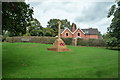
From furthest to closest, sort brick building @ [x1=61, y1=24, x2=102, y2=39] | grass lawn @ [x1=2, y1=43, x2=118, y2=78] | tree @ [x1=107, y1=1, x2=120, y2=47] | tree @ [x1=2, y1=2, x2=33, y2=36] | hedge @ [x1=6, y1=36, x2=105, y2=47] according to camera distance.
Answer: brick building @ [x1=61, y1=24, x2=102, y2=39]
hedge @ [x1=6, y1=36, x2=105, y2=47]
tree @ [x1=107, y1=1, x2=120, y2=47]
tree @ [x1=2, y1=2, x2=33, y2=36]
grass lawn @ [x1=2, y1=43, x2=118, y2=78]

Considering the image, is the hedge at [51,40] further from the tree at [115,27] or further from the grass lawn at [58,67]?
the grass lawn at [58,67]

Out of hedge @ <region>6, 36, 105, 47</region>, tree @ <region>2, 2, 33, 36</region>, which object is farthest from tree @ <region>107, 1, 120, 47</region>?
tree @ <region>2, 2, 33, 36</region>

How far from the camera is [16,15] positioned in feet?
24.0

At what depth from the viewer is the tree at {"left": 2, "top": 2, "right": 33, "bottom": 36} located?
629cm

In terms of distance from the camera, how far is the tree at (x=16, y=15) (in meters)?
6.29

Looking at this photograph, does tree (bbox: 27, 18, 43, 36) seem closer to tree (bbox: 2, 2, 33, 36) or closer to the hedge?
the hedge

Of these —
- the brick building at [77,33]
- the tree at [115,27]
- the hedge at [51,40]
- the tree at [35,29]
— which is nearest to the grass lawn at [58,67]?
the tree at [115,27]

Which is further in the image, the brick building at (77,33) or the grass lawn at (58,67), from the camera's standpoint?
the brick building at (77,33)

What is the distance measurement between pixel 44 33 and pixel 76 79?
3224 centimetres

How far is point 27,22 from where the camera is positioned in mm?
8570

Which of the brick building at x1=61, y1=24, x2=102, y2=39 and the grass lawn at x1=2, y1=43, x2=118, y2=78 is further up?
the brick building at x1=61, y1=24, x2=102, y2=39

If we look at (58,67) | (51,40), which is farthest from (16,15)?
(51,40)

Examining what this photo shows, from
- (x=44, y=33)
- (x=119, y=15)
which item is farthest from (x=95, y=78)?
(x=44, y=33)

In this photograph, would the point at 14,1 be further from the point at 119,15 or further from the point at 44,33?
the point at 44,33
